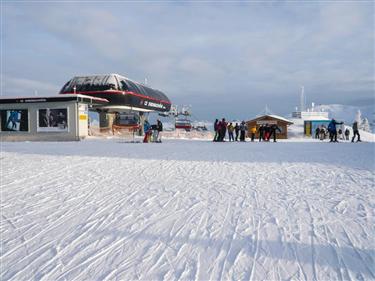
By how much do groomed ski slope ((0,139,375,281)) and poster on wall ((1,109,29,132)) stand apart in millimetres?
17332

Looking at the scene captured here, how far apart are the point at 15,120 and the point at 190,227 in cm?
2305

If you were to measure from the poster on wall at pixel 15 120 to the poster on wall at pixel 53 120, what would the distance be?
1231 millimetres

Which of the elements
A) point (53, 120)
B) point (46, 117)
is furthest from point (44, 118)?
point (53, 120)

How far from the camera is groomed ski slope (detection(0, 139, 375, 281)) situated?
9.28 ft

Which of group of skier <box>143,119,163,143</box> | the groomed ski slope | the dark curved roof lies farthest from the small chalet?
the groomed ski slope

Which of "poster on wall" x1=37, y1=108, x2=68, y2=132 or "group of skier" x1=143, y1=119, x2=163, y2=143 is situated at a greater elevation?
"poster on wall" x1=37, y1=108, x2=68, y2=132

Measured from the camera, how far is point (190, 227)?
12.3ft

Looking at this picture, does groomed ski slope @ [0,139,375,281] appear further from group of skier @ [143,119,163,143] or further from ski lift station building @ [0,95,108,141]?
ski lift station building @ [0,95,108,141]

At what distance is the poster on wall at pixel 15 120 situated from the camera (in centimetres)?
2205

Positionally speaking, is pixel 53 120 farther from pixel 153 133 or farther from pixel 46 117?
pixel 153 133

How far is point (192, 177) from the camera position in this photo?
22.3 ft

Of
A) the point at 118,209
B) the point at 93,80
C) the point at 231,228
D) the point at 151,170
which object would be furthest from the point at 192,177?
the point at 93,80

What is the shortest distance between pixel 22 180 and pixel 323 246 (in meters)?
6.44

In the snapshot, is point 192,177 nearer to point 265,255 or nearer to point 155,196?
point 155,196
